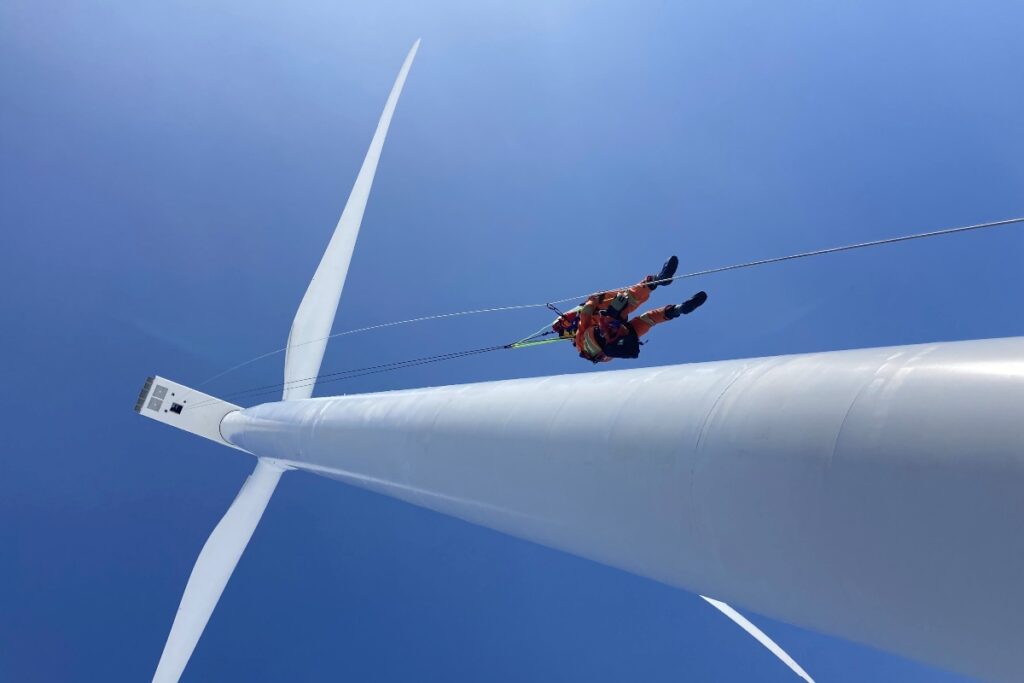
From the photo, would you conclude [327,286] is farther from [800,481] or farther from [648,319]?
[800,481]

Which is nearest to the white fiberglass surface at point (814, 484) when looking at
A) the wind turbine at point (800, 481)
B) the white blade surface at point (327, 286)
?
the wind turbine at point (800, 481)

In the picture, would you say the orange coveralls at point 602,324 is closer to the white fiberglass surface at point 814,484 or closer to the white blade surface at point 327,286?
the white fiberglass surface at point 814,484

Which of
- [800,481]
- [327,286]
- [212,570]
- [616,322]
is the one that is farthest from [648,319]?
[212,570]

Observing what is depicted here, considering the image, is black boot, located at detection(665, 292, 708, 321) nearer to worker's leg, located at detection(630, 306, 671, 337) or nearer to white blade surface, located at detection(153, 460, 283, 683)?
worker's leg, located at detection(630, 306, 671, 337)

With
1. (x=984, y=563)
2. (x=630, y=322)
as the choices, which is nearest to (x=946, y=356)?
(x=984, y=563)

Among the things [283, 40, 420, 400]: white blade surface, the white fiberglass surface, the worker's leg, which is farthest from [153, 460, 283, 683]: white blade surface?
the white fiberglass surface

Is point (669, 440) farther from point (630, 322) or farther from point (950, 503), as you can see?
point (630, 322)
